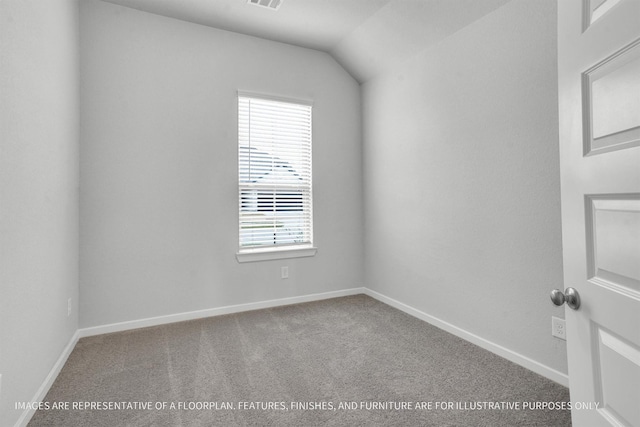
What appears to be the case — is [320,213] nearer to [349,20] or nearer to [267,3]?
[349,20]

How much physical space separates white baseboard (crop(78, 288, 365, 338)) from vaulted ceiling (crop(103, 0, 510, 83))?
259 cm

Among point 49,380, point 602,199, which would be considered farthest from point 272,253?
point 602,199

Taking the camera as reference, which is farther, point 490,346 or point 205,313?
point 205,313

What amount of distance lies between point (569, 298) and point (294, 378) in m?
1.61

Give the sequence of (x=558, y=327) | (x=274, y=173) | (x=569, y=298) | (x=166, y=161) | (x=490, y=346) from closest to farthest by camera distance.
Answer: (x=569, y=298) < (x=558, y=327) < (x=490, y=346) < (x=166, y=161) < (x=274, y=173)

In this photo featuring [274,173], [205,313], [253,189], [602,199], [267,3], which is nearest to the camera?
[602,199]

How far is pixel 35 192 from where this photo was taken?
1788 millimetres

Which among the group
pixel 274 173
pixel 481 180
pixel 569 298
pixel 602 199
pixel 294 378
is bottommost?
pixel 294 378

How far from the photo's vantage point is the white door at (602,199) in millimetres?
765

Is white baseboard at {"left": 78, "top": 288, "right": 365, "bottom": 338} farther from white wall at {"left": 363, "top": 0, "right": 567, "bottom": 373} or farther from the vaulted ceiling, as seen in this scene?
the vaulted ceiling

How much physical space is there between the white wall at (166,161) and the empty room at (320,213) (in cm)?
2

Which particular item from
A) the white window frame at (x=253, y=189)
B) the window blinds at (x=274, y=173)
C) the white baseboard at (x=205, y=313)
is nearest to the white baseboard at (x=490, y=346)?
the white baseboard at (x=205, y=313)

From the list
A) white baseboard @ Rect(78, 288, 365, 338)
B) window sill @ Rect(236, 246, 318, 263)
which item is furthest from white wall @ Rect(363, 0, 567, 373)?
window sill @ Rect(236, 246, 318, 263)

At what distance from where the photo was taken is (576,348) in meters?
0.98
